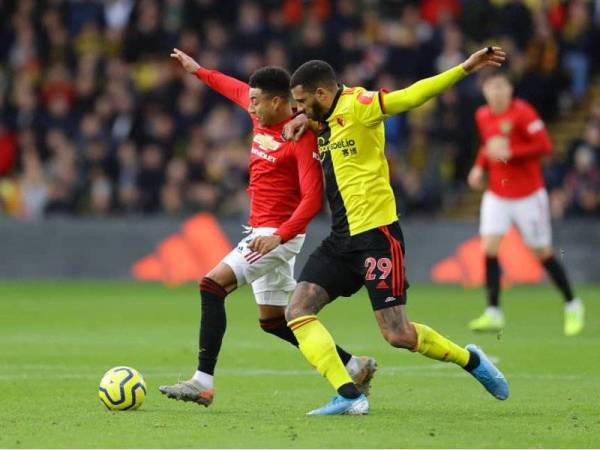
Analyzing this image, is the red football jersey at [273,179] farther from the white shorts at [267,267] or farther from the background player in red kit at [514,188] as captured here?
the background player in red kit at [514,188]

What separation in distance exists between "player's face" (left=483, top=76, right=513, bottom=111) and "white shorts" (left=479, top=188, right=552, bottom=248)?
966 millimetres

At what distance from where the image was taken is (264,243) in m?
8.91

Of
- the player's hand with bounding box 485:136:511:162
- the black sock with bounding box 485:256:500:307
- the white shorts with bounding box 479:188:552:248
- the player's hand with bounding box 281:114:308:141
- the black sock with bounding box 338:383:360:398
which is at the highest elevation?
the player's hand with bounding box 281:114:308:141

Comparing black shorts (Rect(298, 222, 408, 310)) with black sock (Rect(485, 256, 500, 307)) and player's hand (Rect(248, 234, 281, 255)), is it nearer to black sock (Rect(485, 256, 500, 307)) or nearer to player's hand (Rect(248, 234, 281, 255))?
player's hand (Rect(248, 234, 281, 255))

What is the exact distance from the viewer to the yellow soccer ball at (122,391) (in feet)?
29.7

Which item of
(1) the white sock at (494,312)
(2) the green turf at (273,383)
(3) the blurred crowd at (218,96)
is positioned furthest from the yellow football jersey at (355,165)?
(3) the blurred crowd at (218,96)

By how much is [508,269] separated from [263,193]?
12.6m

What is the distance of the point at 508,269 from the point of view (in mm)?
21875

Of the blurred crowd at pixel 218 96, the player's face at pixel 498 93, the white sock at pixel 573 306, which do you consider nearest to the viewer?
the white sock at pixel 573 306

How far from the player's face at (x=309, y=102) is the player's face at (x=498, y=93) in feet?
20.9

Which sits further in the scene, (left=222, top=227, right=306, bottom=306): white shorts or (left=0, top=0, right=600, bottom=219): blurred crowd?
(left=0, top=0, right=600, bottom=219): blurred crowd

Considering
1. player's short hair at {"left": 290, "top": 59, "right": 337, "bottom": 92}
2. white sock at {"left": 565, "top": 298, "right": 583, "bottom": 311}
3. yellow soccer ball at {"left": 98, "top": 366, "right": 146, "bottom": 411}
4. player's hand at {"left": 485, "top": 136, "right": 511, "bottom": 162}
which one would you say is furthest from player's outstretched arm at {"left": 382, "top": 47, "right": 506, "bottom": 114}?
white sock at {"left": 565, "top": 298, "right": 583, "bottom": 311}

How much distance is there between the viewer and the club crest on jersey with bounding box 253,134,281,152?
9672 mm

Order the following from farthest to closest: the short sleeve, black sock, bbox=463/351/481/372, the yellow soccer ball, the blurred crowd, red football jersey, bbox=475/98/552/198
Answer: the blurred crowd → red football jersey, bbox=475/98/552/198 → black sock, bbox=463/351/481/372 → the yellow soccer ball → the short sleeve
